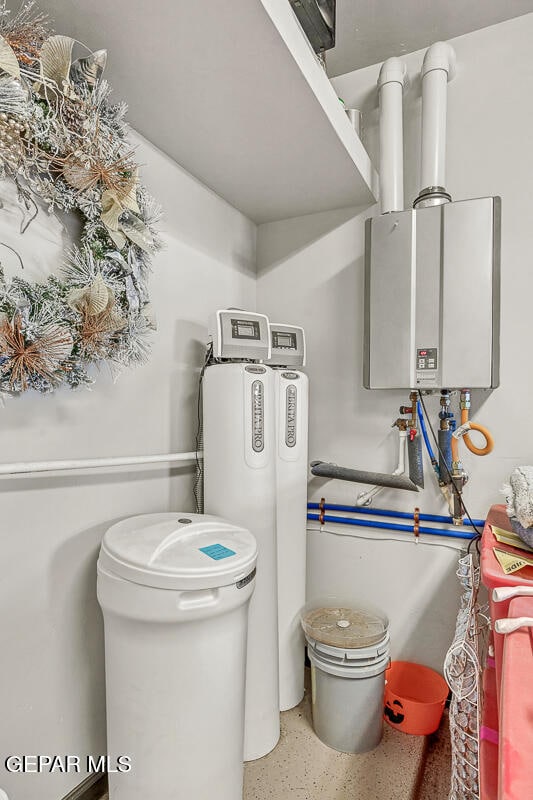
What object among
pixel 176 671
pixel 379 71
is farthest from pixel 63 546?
pixel 379 71

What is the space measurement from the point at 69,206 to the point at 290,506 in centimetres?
138

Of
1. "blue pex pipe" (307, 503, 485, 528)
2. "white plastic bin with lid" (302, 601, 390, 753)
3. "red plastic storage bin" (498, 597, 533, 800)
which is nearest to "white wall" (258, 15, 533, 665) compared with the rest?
"blue pex pipe" (307, 503, 485, 528)

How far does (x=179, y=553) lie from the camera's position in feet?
4.12

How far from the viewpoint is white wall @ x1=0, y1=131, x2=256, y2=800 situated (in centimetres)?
125

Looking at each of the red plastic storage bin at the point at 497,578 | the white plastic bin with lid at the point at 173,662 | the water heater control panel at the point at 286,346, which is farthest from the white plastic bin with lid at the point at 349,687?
the water heater control panel at the point at 286,346

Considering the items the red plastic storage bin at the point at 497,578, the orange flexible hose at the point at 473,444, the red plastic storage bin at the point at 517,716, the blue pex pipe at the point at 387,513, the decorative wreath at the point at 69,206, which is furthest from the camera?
the blue pex pipe at the point at 387,513

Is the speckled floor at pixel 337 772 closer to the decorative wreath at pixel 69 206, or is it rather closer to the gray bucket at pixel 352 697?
the gray bucket at pixel 352 697

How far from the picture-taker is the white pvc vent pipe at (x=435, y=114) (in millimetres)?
1868

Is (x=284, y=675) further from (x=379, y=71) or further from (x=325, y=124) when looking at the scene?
(x=379, y=71)

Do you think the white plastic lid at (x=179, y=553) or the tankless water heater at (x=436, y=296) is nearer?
the white plastic lid at (x=179, y=553)

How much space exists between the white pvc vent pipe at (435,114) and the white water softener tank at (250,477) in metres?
1.00

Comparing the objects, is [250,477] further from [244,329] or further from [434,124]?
[434,124]

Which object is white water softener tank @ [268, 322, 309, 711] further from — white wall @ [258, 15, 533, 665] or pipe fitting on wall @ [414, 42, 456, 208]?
pipe fitting on wall @ [414, 42, 456, 208]

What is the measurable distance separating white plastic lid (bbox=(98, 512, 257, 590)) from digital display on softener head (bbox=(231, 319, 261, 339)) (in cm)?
70
